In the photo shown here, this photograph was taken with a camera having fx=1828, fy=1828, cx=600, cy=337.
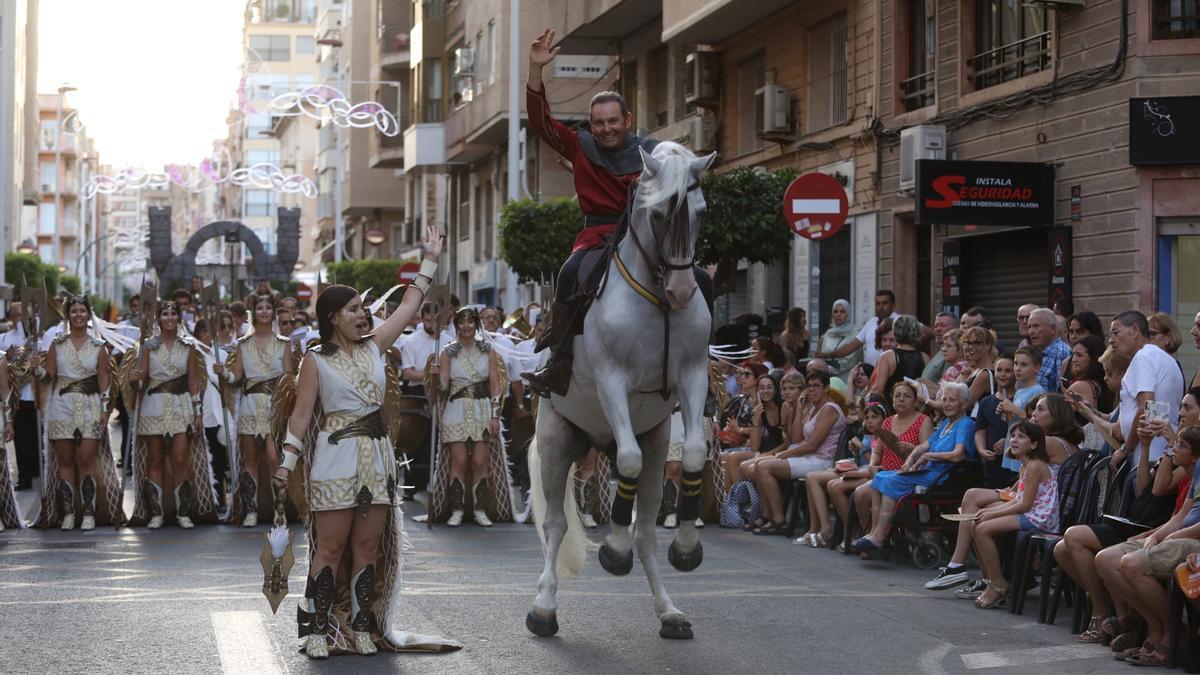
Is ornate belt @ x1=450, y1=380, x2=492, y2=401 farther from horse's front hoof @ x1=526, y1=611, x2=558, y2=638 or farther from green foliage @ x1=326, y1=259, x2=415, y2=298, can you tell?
green foliage @ x1=326, y1=259, x2=415, y2=298

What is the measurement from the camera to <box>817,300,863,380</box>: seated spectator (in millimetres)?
18656

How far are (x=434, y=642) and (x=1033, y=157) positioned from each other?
12.8 m

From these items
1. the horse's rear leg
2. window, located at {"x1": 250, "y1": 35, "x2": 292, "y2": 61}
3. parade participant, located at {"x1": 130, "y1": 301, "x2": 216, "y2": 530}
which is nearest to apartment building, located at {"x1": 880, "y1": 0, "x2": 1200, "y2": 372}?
parade participant, located at {"x1": 130, "y1": 301, "x2": 216, "y2": 530}

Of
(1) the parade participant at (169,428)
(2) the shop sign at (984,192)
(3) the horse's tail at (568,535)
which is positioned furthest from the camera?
(2) the shop sign at (984,192)

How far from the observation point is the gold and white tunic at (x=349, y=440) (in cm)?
886

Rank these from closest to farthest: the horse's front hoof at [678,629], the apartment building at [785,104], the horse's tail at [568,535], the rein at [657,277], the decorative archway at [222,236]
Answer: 1. the rein at [657,277]
2. the horse's front hoof at [678,629]
3. the horse's tail at [568,535]
4. the apartment building at [785,104]
5. the decorative archway at [222,236]

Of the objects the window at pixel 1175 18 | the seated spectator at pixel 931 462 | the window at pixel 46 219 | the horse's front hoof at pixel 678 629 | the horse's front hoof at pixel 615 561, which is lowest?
the horse's front hoof at pixel 678 629

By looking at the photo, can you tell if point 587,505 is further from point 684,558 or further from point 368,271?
point 368,271

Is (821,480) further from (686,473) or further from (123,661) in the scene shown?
(123,661)

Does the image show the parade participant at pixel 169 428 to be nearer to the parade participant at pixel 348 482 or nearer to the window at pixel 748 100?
the parade participant at pixel 348 482

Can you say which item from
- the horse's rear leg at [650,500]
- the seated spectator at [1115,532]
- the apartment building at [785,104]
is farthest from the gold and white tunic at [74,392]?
the seated spectator at [1115,532]

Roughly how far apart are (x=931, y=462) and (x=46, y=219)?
127014mm

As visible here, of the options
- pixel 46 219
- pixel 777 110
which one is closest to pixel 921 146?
pixel 777 110

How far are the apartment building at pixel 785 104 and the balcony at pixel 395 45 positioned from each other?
25.6 metres
